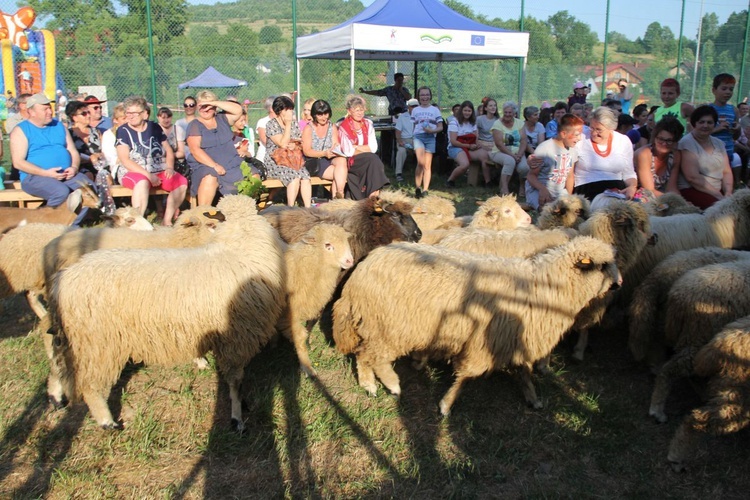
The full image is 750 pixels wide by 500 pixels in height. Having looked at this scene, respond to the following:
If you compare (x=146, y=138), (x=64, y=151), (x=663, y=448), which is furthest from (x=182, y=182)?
(x=663, y=448)

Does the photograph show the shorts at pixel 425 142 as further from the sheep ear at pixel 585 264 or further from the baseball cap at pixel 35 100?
the sheep ear at pixel 585 264

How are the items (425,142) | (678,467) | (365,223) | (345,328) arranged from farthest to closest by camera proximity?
(425,142) < (365,223) < (345,328) < (678,467)

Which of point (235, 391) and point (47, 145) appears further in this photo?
point (47, 145)


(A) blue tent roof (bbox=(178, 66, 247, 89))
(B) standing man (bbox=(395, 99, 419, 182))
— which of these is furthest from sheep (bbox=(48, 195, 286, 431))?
(A) blue tent roof (bbox=(178, 66, 247, 89))

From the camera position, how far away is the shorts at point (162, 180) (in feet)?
23.0

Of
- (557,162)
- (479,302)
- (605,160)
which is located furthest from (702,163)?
(479,302)

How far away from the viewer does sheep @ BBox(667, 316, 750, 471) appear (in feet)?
9.82

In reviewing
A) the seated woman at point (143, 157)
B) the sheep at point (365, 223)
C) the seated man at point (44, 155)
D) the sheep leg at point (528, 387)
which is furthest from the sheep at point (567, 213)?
A: the seated man at point (44, 155)

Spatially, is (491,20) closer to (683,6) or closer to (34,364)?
(683,6)

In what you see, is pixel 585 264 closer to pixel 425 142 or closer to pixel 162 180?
pixel 162 180

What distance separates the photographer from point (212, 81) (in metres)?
15.5

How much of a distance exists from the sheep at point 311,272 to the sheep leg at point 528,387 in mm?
1437

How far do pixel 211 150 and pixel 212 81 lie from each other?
31.1 feet

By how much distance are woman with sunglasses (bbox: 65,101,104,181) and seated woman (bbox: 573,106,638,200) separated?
6.58 metres
